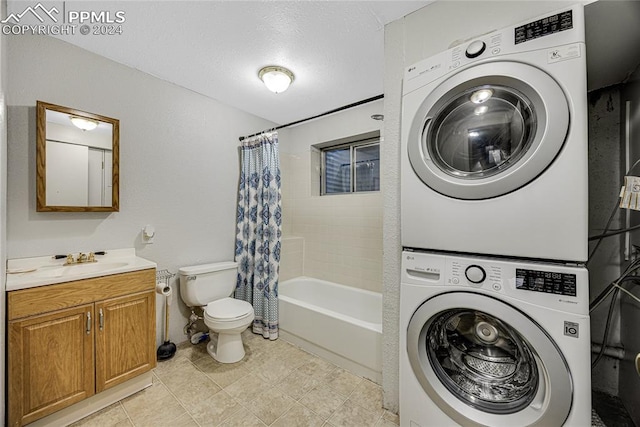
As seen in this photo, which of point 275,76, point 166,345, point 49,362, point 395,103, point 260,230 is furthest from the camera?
point 260,230

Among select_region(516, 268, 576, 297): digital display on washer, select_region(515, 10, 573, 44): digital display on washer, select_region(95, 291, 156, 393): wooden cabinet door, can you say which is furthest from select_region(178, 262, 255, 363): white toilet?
select_region(515, 10, 573, 44): digital display on washer

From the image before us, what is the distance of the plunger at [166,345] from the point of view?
2.01m

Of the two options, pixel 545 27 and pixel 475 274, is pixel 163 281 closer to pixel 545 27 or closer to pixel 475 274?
pixel 475 274

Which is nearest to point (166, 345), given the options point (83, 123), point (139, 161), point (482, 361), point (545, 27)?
point (139, 161)

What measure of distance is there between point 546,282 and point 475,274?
0.73ft

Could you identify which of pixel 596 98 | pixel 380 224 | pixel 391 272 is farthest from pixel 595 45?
pixel 380 224

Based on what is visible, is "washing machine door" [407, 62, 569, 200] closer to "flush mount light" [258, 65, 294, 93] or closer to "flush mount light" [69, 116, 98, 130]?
"flush mount light" [258, 65, 294, 93]

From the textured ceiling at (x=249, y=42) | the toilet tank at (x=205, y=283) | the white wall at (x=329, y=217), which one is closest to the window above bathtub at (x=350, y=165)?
the white wall at (x=329, y=217)

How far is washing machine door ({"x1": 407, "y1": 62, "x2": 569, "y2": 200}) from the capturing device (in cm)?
93

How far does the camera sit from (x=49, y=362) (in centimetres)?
131

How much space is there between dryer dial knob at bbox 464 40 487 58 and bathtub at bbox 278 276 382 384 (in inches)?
65.4

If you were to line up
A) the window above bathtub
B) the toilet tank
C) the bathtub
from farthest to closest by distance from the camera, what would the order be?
the window above bathtub → the toilet tank → the bathtub

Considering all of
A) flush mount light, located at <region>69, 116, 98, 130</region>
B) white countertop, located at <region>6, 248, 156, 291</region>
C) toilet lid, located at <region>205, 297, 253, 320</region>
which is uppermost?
flush mount light, located at <region>69, 116, 98, 130</region>

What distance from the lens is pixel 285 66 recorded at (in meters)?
1.95
